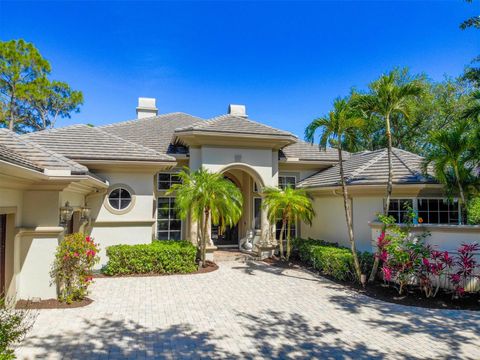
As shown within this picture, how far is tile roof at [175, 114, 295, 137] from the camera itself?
14.1m

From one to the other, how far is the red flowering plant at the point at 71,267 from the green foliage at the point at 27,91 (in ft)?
88.2

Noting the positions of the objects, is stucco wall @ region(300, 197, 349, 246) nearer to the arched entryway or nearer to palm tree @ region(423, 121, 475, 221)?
the arched entryway

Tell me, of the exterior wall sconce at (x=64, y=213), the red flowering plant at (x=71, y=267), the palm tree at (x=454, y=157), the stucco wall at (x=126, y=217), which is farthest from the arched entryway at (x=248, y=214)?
the red flowering plant at (x=71, y=267)

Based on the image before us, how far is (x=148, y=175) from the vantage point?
42.7ft

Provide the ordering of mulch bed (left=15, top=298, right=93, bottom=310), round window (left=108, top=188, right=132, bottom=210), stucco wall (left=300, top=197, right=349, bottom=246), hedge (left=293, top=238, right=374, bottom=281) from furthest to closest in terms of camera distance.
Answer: stucco wall (left=300, top=197, right=349, bottom=246), round window (left=108, top=188, right=132, bottom=210), hedge (left=293, top=238, right=374, bottom=281), mulch bed (left=15, top=298, right=93, bottom=310)

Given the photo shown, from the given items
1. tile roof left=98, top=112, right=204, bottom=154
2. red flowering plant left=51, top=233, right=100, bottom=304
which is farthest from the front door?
tile roof left=98, top=112, right=204, bottom=154

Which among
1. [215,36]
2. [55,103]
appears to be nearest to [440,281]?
[215,36]

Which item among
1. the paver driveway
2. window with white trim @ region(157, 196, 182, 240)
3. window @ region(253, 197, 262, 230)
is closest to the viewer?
the paver driveway

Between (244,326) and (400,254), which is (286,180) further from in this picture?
(244,326)

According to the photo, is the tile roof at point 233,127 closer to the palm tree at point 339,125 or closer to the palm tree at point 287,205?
the palm tree at point 287,205

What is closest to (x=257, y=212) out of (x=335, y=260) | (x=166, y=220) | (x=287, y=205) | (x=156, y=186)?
(x=287, y=205)

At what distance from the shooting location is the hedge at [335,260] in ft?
35.9

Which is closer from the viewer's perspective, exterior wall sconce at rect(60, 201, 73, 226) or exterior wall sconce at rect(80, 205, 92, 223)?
exterior wall sconce at rect(60, 201, 73, 226)

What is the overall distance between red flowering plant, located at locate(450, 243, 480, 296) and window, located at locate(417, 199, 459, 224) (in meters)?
3.53
